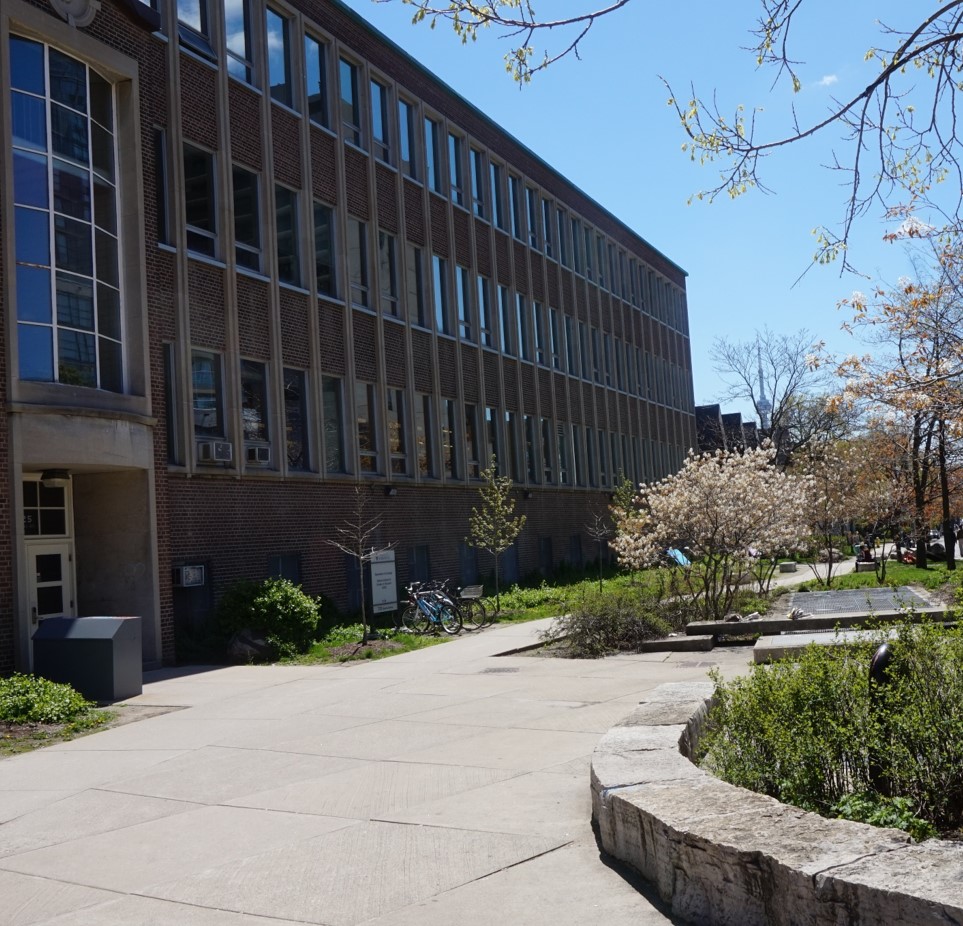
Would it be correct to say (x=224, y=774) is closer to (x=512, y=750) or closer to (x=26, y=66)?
(x=512, y=750)

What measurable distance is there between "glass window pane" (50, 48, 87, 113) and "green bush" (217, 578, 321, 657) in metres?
8.12

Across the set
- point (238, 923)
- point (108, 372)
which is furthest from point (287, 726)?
point (108, 372)

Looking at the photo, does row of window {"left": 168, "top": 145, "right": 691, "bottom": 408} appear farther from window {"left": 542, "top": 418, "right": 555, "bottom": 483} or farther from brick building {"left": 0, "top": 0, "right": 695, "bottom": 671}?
window {"left": 542, "top": 418, "right": 555, "bottom": 483}

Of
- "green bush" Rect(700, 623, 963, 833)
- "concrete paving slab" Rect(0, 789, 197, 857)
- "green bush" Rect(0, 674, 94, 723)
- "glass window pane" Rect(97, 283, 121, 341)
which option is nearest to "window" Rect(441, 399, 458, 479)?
"glass window pane" Rect(97, 283, 121, 341)

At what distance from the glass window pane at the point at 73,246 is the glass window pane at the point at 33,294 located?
17.2 inches

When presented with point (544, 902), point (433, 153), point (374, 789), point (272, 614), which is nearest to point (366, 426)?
point (272, 614)

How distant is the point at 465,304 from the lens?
31.7m

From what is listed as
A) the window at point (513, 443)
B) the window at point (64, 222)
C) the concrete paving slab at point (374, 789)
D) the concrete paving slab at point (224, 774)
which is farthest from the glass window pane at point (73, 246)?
the window at point (513, 443)

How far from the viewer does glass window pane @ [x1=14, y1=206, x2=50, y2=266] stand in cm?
1503

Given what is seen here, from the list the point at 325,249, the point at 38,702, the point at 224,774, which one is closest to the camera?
the point at 224,774

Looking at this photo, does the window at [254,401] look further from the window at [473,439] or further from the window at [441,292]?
the window at [473,439]

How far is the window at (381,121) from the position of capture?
89.8 feet

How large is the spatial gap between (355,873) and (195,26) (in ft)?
63.6

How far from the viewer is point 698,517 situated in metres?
19.4
